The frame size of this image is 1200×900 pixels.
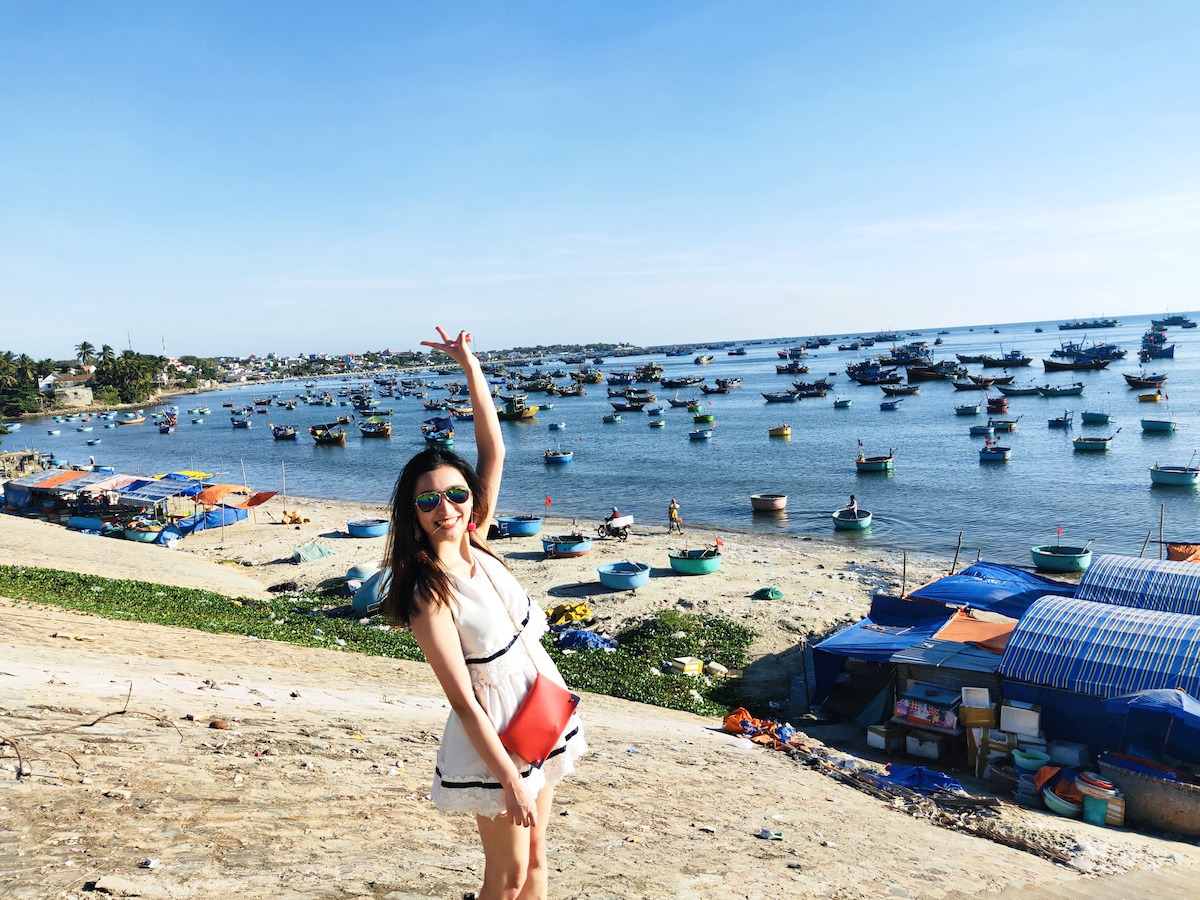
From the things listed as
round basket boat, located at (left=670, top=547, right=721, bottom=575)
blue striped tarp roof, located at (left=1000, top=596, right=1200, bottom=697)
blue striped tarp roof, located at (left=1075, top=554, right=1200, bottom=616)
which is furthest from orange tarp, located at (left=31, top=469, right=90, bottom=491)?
blue striped tarp roof, located at (left=1075, top=554, right=1200, bottom=616)

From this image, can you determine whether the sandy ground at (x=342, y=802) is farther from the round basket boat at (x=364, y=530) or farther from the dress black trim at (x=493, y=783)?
the round basket boat at (x=364, y=530)

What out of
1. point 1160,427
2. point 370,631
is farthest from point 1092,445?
point 370,631

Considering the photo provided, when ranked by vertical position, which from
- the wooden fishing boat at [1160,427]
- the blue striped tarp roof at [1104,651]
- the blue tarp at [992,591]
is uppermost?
the wooden fishing boat at [1160,427]

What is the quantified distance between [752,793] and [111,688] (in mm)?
6963

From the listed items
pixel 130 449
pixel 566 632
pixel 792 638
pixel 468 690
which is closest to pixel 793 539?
pixel 792 638

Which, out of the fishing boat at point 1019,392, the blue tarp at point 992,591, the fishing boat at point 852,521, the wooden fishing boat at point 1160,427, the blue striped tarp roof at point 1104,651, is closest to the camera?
the blue striped tarp roof at point 1104,651

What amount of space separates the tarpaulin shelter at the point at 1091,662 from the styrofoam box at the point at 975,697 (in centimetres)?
34

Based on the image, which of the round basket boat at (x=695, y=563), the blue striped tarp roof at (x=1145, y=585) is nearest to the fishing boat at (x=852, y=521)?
the round basket boat at (x=695, y=563)

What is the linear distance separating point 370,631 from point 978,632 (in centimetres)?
1190

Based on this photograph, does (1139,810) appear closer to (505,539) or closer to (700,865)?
(700,865)

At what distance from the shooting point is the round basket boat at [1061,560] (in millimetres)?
25547

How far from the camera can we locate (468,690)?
2.82m

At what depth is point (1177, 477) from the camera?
3909 cm

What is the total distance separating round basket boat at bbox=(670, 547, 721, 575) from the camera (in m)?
24.8
